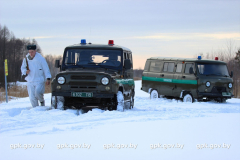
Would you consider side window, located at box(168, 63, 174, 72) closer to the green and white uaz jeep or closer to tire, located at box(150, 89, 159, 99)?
tire, located at box(150, 89, 159, 99)

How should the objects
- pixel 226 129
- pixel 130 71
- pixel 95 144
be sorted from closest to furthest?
pixel 95 144
pixel 226 129
pixel 130 71

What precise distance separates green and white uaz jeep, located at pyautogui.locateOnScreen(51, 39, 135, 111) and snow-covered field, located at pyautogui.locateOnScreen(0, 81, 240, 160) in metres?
0.89

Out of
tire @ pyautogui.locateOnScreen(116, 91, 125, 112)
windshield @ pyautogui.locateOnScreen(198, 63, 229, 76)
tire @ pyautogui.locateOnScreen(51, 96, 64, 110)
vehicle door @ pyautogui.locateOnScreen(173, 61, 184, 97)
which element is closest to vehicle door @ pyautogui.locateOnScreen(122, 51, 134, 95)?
tire @ pyautogui.locateOnScreen(116, 91, 125, 112)

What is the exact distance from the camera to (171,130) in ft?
26.5

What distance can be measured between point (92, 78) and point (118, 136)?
3.78m

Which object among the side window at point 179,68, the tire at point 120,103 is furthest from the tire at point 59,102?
the side window at point 179,68

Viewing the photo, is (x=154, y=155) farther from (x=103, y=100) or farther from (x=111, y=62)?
(x=111, y=62)

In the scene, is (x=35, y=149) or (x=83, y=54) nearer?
(x=35, y=149)

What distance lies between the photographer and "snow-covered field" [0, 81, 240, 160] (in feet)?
19.9

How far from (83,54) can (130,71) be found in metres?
2.24

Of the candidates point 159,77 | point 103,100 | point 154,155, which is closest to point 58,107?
point 103,100

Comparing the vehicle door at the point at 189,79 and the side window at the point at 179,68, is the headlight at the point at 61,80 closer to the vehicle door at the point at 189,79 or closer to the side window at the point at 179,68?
the vehicle door at the point at 189,79

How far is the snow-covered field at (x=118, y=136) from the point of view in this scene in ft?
19.9

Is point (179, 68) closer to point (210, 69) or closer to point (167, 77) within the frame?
point (167, 77)
